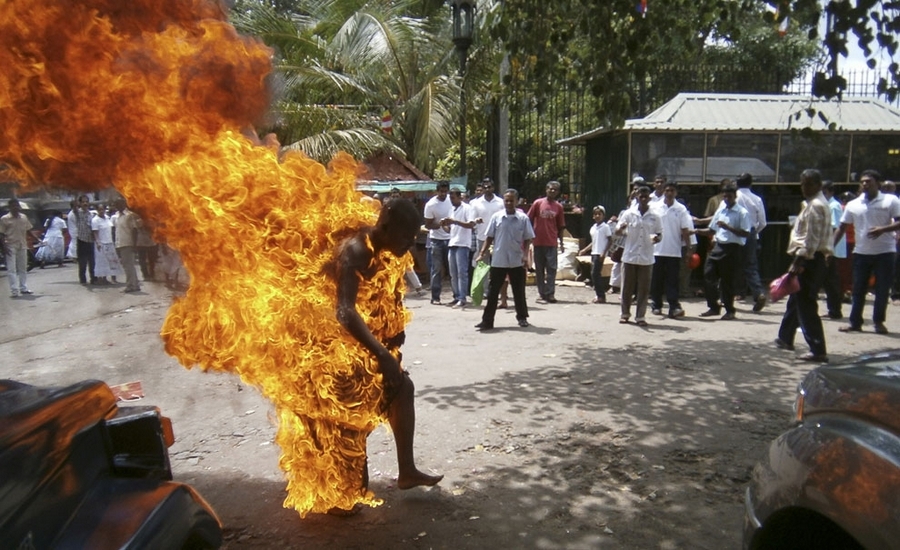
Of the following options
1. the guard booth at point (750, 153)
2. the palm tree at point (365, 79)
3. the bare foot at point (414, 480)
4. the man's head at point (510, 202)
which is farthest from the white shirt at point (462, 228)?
the bare foot at point (414, 480)

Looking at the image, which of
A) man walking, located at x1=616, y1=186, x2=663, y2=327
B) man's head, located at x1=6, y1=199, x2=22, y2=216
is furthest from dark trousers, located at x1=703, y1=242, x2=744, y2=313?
man's head, located at x1=6, y1=199, x2=22, y2=216

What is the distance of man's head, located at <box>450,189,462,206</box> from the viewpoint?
11.0 meters

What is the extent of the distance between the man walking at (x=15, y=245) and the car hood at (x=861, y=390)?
38.4 feet

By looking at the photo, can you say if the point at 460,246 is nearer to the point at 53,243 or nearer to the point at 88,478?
the point at 53,243

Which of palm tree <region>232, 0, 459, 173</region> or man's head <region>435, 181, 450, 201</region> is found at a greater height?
palm tree <region>232, 0, 459, 173</region>

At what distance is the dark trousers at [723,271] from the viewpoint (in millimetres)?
9578

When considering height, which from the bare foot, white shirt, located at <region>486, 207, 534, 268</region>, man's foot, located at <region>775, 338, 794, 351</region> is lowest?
the bare foot

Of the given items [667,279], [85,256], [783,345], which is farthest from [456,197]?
[85,256]

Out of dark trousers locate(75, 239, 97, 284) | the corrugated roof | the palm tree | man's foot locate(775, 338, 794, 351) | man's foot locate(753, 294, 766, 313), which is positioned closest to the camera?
man's foot locate(775, 338, 794, 351)

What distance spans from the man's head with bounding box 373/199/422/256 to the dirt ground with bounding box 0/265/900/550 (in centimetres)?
141

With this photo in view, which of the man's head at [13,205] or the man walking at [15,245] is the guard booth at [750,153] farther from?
the man walking at [15,245]

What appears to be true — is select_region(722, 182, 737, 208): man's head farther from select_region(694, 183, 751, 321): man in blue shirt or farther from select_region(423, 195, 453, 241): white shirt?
select_region(423, 195, 453, 241): white shirt

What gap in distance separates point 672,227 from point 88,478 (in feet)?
29.2

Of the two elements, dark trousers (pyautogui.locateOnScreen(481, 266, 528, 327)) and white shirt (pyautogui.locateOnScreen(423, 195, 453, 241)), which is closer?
dark trousers (pyautogui.locateOnScreen(481, 266, 528, 327))
